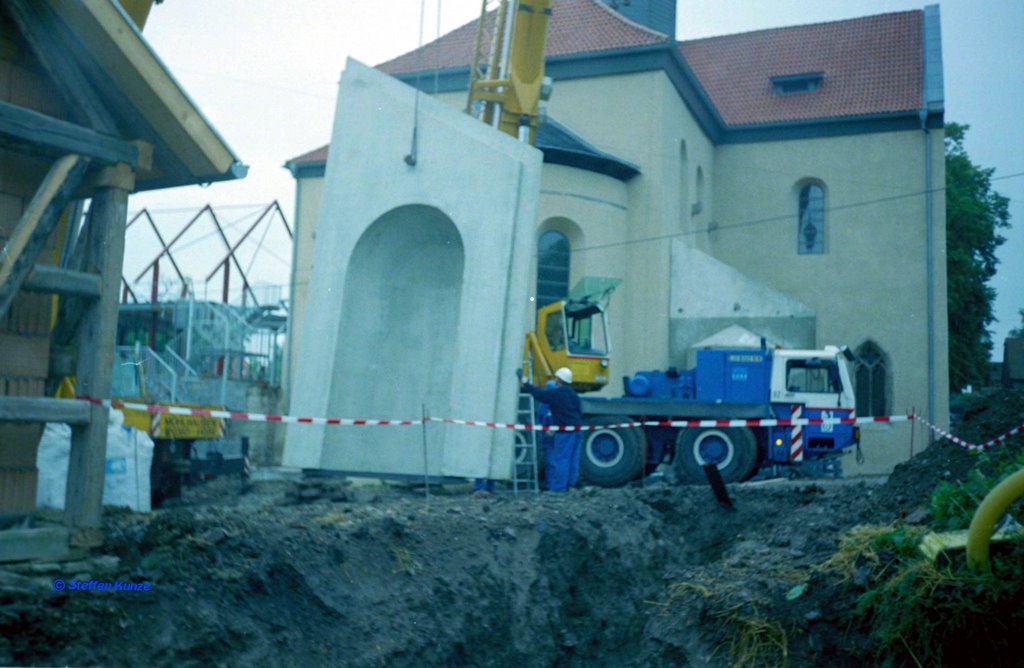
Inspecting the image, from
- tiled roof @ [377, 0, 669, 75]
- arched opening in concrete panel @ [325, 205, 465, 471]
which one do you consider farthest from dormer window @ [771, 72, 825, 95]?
arched opening in concrete panel @ [325, 205, 465, 471]

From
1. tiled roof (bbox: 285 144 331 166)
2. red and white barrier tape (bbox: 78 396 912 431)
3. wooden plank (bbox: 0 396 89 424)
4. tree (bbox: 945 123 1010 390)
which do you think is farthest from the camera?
tree (bbox: 945 123 1010 390)

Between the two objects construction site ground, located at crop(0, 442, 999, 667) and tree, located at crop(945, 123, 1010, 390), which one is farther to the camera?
tree, located at crop(945, 123, 1010, 390)

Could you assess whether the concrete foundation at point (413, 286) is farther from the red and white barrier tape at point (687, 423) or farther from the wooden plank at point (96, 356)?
the wooden plank at point (96, 356)

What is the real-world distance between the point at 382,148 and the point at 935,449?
9.00 metres

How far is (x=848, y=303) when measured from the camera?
3041cm

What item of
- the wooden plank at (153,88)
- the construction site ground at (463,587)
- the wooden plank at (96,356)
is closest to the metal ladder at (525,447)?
the construction site ground at (463,587)

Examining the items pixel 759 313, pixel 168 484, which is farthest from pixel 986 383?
pixel 168 484

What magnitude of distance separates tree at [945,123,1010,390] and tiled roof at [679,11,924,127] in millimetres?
6122

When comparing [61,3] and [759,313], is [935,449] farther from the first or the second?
[759,313]

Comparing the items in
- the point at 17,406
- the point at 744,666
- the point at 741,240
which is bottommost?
the point at 744,666

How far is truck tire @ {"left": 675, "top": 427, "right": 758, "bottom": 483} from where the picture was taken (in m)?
17.5

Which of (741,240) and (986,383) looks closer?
(741,240)

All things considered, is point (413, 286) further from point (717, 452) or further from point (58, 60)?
point (58, 60)

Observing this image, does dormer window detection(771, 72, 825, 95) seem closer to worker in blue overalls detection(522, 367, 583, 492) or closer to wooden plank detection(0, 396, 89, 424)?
worker in blue overalls detection(522, 367, 583, 492)
